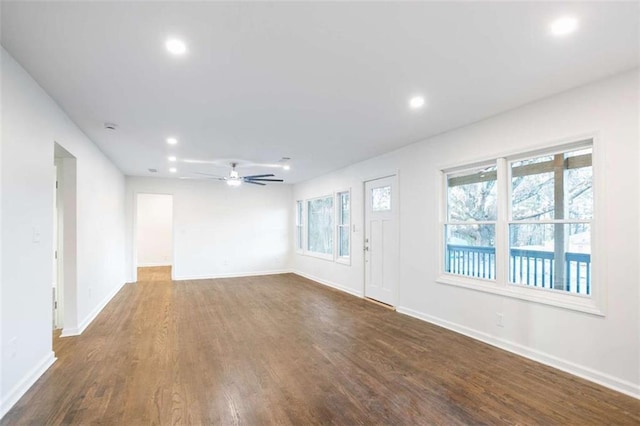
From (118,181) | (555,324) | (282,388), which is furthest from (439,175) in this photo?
(118,181)

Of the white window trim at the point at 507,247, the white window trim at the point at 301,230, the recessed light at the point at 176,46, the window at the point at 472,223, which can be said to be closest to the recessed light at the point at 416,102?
the white window trim at the point at 507,247

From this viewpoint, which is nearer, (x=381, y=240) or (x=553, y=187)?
(x=553, y=187)

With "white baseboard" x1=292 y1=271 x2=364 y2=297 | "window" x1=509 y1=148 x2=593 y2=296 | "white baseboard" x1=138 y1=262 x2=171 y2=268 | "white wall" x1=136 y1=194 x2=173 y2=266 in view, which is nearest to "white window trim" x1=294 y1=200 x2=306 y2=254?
"white baseboard" x1=292 y1=271 x2=364 y2=297

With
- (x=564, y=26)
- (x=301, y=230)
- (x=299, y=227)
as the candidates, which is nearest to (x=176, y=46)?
(x=564, y=26)

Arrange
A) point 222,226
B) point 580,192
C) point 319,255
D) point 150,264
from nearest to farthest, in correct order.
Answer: point 580,192
point 319,255
point 222,226
point 150,264

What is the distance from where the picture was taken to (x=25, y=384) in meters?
2.62

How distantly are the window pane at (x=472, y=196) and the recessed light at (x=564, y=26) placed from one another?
6.12 feet

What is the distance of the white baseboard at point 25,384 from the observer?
2.33m

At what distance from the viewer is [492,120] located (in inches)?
146

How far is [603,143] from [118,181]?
775 cm

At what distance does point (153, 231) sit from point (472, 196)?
9.80 meters

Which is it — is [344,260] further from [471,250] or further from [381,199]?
[471,250]

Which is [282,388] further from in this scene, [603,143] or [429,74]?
[603,143]

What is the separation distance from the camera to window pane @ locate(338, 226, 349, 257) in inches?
273
